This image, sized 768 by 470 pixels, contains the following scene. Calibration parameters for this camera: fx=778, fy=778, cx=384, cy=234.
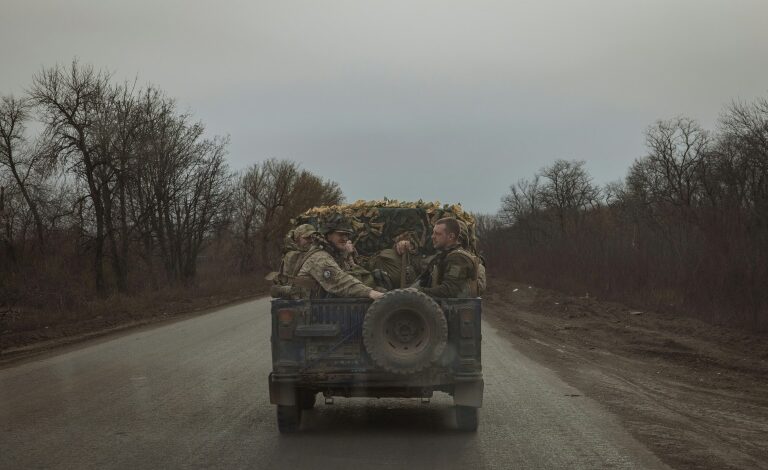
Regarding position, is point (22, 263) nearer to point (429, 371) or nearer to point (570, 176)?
point (429, 371)

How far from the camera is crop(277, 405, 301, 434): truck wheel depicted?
7270 millimetres

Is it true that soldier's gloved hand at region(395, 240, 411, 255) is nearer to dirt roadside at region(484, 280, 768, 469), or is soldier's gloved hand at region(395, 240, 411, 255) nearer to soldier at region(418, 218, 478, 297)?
soldier at region(418, 218, 478, 297)

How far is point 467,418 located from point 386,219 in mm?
2797

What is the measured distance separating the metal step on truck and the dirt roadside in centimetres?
184

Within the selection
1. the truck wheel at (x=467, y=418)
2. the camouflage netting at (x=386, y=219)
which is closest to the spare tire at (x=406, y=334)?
the truck wheel at (x=467, y=418)

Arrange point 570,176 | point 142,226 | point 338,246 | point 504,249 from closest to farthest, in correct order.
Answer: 1. point 338,246
2. point 142,226
3. point 504,249
4. point 570,176

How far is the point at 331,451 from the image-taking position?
21.6ft

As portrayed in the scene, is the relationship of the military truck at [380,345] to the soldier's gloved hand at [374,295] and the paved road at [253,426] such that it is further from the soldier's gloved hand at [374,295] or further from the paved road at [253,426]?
the paved road at [253,426]

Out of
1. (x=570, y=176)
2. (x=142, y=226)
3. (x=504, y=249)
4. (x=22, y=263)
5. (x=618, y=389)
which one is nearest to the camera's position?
(x=618, y=389)

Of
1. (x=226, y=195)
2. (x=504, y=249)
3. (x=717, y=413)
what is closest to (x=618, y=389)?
(x=717, y=413)

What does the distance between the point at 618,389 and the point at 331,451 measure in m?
4.99

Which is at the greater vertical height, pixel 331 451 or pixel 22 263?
pixel 22 263

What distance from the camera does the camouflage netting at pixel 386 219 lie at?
9000 mm

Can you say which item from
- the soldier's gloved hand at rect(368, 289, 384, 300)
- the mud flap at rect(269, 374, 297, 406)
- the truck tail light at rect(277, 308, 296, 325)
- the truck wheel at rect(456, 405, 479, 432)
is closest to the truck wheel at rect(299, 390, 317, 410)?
the mud flap at rect(269, 374, 297, 406)
